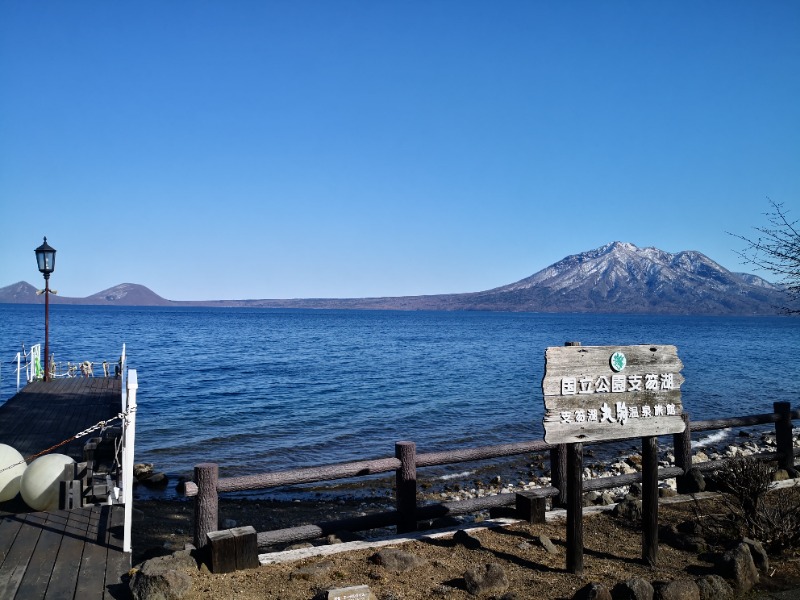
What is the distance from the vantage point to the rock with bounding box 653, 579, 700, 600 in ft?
17.3

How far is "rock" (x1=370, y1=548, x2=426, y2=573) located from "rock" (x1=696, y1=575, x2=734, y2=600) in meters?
2.53

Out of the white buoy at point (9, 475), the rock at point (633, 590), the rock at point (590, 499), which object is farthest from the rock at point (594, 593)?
the white buoy at point (9, 475)

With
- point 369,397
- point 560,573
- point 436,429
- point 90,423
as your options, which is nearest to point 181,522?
point 90,423

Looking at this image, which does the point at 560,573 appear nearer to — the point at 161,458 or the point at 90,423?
the point at 90,423

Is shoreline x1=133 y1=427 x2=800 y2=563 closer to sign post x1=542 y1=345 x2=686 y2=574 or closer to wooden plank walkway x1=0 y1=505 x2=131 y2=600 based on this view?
wooden plank walkway x1=0 y1=505 x2=131 y2=600

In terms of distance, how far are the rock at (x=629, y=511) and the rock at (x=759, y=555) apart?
1.68 metres

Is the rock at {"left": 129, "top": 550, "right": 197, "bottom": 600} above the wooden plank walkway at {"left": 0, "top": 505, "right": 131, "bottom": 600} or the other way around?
above

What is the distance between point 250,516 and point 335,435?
924 centimetres

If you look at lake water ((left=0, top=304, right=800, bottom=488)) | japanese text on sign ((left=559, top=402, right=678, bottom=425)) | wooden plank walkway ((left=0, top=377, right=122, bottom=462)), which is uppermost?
japanese text on sign ((left=559, top=402, right=678, bottom=425))

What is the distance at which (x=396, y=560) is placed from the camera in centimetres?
636

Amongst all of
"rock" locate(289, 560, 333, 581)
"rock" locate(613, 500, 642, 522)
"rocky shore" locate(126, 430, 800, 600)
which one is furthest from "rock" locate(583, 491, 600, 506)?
"rock" locate(289, 560, 333, 581)

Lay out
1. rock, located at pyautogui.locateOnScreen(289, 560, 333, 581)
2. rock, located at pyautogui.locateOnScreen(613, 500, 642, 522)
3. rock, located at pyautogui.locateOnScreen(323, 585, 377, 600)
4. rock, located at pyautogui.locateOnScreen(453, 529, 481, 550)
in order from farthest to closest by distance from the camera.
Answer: rock, located at pyautogui.locateOnScreen(613, 500, 642, 522) < rock, located at pyautogui.locateOnScreen(453, 529, 481, 550) < rock, located at pyautogui.locateOnScreen(289, 560, 333, 581) < rock, located at pyautogui.locateOnScreen(323, 585, 377, 600)

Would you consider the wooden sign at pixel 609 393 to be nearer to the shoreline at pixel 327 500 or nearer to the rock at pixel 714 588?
the rock at pixel 714 588

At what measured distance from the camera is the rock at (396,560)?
627cm
